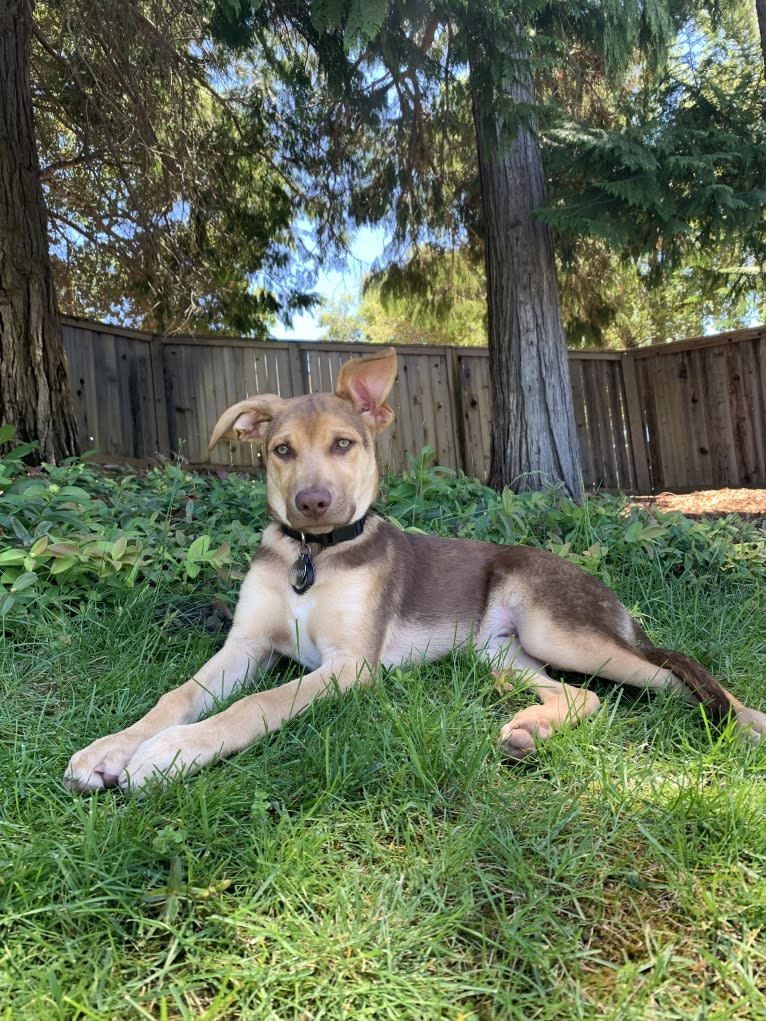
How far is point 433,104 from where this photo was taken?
9578 mm

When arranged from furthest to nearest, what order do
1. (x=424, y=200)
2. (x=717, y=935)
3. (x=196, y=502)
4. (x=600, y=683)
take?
(x=424, y=200), (x=196, y=502), (x=600, y=683), (x=717, y=935)

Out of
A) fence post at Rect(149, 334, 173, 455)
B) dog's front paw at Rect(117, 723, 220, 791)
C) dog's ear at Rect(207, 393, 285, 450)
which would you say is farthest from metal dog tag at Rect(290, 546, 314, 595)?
fence post at Rect(149, 334, 173, 455)

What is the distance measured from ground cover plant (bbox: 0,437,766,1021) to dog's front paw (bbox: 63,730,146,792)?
0.15 feet

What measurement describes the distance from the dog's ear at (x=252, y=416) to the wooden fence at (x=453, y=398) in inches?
283

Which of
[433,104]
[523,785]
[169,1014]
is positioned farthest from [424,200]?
[169,1014]

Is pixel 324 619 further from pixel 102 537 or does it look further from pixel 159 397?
pixel 159 397

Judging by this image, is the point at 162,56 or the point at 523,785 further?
the point at 162,56

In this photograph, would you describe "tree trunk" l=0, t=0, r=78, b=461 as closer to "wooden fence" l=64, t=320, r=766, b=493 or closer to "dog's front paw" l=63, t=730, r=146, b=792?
"wooden fence" l=64, t=320, r=766, b=493

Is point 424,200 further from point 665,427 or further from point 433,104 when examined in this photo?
point 665,427

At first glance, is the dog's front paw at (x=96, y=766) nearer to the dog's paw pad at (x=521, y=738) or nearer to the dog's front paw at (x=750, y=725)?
the dog's paw pad at (x=521, y=738)

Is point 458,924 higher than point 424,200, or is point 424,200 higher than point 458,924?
point 424,200

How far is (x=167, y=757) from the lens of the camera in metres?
2.59

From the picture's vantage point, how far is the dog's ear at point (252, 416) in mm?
3832

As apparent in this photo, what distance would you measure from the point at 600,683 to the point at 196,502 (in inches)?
143
